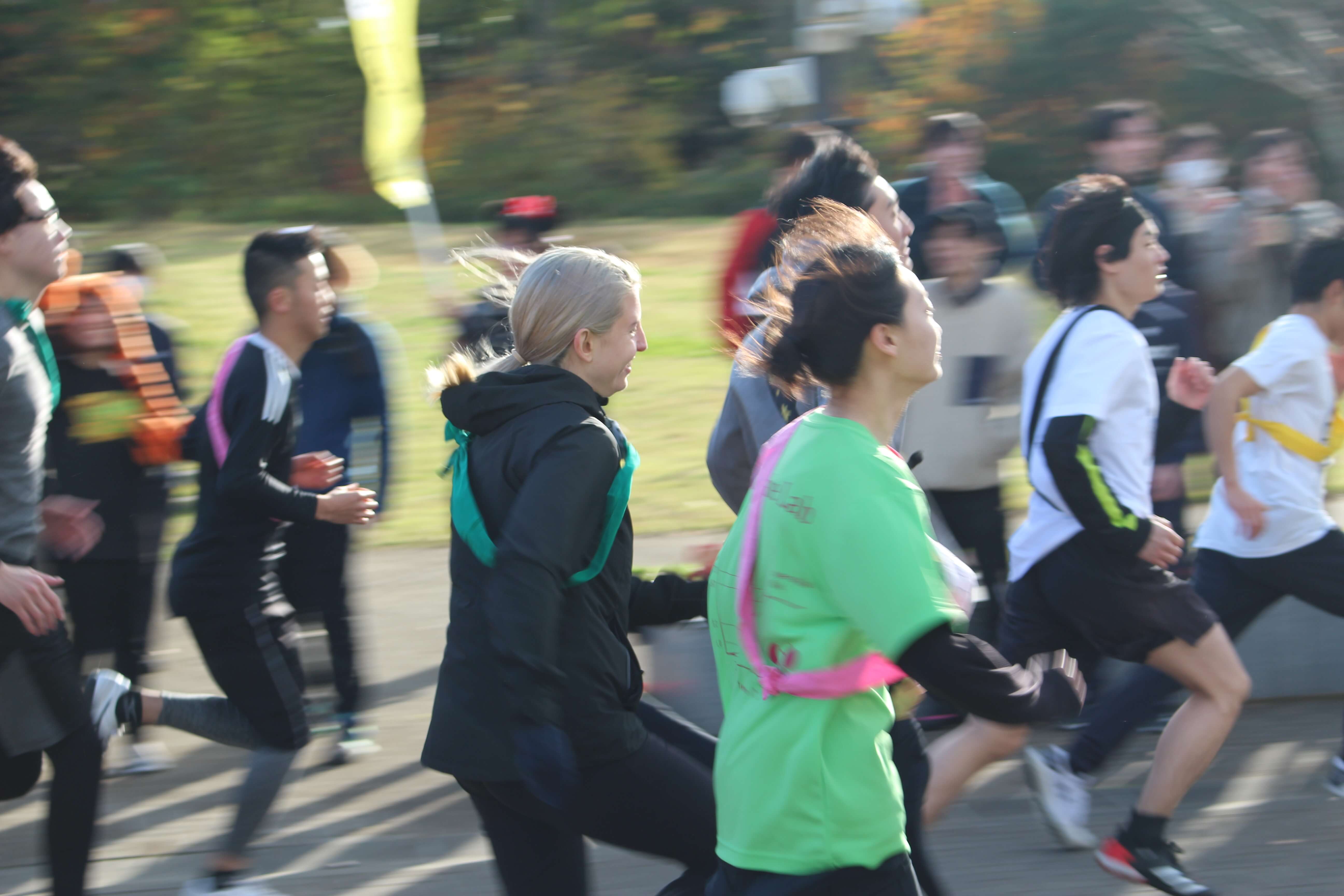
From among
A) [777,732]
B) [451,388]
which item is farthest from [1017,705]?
[451,388]

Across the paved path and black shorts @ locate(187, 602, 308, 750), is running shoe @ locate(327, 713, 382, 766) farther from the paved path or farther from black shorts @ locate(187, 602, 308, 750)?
black shorts @ locate(187, 602, 308, 750)

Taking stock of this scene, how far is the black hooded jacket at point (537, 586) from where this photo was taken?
2510mm

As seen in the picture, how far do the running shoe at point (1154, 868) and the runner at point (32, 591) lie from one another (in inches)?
101

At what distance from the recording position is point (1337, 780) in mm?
4398

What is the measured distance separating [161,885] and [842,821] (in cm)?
251

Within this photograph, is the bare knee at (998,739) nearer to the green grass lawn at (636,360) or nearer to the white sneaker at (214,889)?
the green grass lawn at (636,360)

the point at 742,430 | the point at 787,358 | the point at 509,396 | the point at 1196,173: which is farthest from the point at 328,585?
the point at 1196,173

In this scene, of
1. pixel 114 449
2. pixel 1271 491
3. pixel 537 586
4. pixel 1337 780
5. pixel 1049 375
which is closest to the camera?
pixel 537 586

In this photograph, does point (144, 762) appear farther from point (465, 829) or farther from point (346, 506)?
point (346, 506)

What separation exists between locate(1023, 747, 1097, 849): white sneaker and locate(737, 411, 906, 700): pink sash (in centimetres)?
180

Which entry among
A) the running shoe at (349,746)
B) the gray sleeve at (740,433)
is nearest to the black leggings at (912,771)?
the gray sleeve at (740,433)

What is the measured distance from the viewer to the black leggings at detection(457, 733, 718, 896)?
2707 millimetres

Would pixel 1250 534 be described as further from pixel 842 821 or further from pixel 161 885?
pixel 161 885

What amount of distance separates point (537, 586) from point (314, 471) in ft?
6.06
